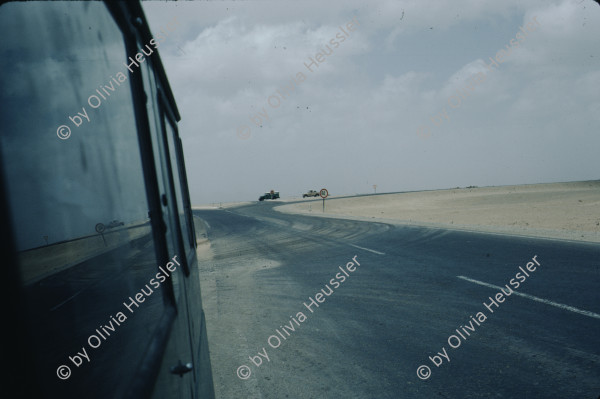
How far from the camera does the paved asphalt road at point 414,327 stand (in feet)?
10.8

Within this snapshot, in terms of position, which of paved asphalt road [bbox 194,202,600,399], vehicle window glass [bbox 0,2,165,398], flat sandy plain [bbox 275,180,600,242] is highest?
vehicle window glass [bbox 0,2,165,398]

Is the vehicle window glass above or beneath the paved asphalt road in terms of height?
above

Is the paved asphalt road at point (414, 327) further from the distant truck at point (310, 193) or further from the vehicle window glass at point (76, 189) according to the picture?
the distant truck at point (310, 193)

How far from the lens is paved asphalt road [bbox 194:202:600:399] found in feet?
10.8

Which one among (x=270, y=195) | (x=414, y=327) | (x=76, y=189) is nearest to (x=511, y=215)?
(x=414, y=327)

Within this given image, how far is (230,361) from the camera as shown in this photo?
13.3 ft

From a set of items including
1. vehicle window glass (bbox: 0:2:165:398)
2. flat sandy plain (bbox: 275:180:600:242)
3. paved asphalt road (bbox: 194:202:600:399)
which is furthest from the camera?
flat sandy plain (bbox: 275:180:600:242)

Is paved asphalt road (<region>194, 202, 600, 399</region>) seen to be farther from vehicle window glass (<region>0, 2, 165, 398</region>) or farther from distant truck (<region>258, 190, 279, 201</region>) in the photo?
distant truck (<region>258, 190, 279, 201</region>)

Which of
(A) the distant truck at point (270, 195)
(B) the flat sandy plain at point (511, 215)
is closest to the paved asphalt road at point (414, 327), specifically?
(B) the flat sandy plain at point (511, 215)

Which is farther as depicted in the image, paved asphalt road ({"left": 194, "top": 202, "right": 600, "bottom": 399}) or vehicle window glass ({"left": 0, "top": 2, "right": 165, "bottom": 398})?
paved asphalt road ({"left": 194, "top": 202, "right": 600, "bottom": 399})

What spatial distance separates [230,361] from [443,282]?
13.5 ft

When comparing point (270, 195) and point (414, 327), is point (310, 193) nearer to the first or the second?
point (270, 195)

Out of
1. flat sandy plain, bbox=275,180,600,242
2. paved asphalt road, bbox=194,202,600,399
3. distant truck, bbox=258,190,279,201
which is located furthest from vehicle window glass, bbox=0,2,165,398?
distant truck, bbox=258,190,279,201

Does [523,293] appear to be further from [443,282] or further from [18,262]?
[18,262]
